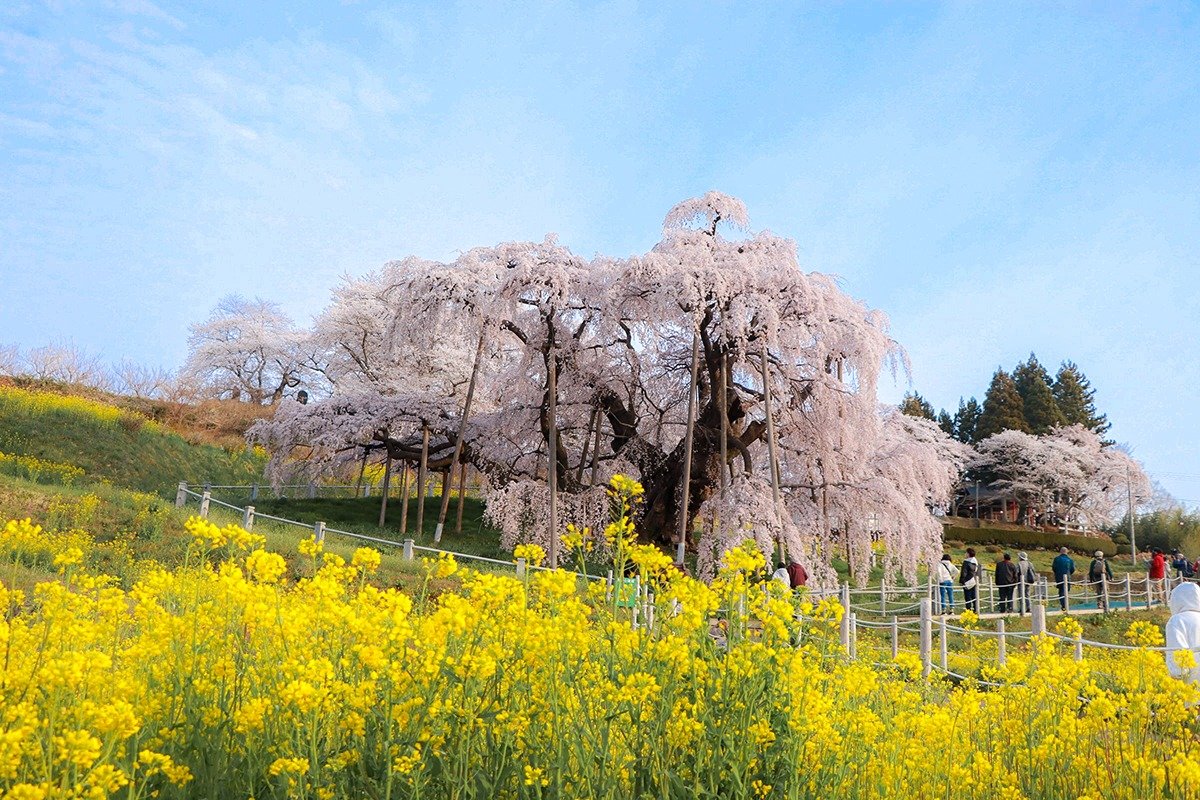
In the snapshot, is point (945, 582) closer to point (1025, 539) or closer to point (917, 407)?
point (1025, 539)

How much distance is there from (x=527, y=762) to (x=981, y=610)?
2136 cm

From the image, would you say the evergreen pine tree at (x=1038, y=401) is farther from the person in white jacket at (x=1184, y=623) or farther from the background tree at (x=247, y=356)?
the person in white jacket at (x=1184, y=623)

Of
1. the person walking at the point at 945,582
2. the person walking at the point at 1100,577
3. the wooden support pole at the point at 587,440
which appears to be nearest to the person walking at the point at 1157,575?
the person walking at the point at 1100,577

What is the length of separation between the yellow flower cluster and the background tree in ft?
134

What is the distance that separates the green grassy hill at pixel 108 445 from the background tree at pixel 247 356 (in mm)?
12731

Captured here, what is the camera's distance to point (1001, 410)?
55.6 meters

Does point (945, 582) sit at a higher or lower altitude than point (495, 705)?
higher

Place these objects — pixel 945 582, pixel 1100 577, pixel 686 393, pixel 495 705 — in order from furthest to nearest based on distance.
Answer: pixel 1100 577 → pixel 686 393 → pixel 945 582 → pixel 495 705

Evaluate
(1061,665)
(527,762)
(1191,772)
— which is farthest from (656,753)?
(1061,665)

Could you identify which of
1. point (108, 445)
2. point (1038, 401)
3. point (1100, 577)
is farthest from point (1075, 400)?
point (108, 445)

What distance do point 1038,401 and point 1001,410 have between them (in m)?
2.59

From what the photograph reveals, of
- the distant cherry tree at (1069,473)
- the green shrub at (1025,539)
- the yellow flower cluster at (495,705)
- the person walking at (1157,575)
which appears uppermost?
the distant cherry tree at (1069,473)

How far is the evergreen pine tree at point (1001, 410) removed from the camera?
54.8m

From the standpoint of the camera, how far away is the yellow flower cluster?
102 inches
